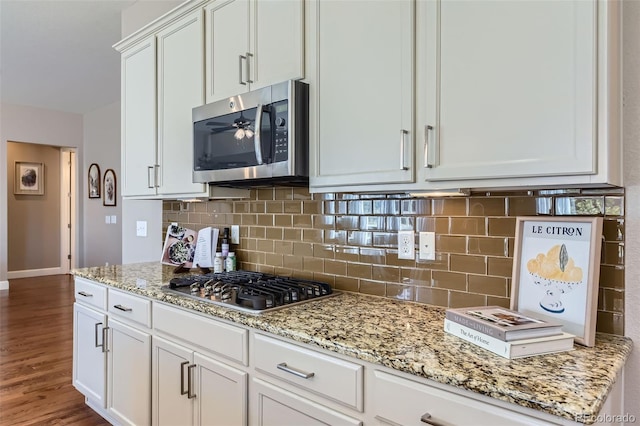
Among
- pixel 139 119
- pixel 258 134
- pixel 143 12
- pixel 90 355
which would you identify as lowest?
pixel 90 355

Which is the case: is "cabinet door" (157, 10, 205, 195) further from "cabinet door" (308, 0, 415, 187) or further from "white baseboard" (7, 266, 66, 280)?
"white baseboard" (7, 266, 66, 280)

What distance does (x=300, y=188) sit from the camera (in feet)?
7.01

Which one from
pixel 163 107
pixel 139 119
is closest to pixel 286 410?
pixel 163 107

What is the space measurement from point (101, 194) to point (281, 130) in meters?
6.00

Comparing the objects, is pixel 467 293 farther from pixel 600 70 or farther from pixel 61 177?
pixel 61 177

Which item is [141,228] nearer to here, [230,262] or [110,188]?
[230,262]

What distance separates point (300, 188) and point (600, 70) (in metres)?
1.37

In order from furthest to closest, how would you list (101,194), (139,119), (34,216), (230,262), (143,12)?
(34,216), (101,194), (143,12), (139,119), (230,262)

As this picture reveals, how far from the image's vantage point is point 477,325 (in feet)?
3.89

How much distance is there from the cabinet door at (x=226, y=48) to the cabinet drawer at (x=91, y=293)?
4.06ft

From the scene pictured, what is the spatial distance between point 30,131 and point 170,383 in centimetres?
617

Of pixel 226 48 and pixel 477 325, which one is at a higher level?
pixel 226 48

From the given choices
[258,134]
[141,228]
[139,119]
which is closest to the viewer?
[258,134]

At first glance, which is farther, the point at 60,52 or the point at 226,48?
the point at 60,52
